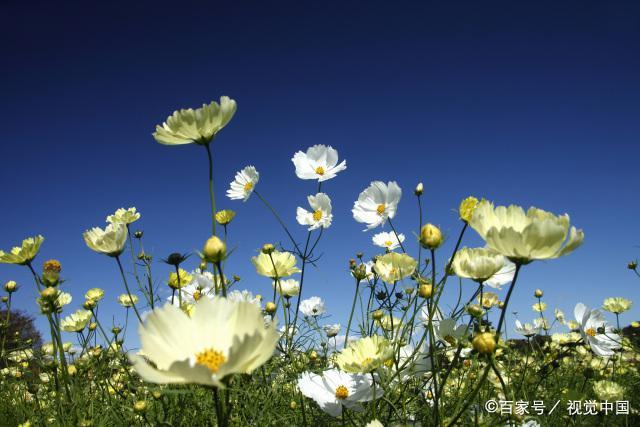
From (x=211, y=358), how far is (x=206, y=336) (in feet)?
0.14

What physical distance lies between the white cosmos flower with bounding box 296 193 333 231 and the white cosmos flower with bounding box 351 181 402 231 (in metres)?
0.13

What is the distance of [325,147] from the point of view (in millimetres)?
2312

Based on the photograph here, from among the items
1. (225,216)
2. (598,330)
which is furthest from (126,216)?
(598,330)

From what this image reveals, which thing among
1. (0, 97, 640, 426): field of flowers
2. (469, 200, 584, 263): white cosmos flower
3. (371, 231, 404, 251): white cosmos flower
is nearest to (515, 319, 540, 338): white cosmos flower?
Result: (0, 97, 640, 426): field of flowers

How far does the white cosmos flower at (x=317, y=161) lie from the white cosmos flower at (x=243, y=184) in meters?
0.24

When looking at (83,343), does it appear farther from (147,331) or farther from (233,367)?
(233,367)

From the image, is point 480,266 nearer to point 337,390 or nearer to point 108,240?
point 337,390

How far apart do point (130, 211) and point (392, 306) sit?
118cm

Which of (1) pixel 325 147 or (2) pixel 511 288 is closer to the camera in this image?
(2) pixel 511 288

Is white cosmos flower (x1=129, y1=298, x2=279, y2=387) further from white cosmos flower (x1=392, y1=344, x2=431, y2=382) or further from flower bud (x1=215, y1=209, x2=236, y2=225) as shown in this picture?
flower bud (x1=215, y1=209, x2=236, y2=225)

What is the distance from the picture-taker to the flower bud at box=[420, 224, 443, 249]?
927 millimetres

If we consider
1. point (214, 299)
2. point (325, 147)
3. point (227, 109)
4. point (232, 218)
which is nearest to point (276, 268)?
point (232, 218)

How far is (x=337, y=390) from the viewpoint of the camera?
123cm

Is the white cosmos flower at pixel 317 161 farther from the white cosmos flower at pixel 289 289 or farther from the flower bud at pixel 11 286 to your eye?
Answer: the flower bud at pixel 11 286
